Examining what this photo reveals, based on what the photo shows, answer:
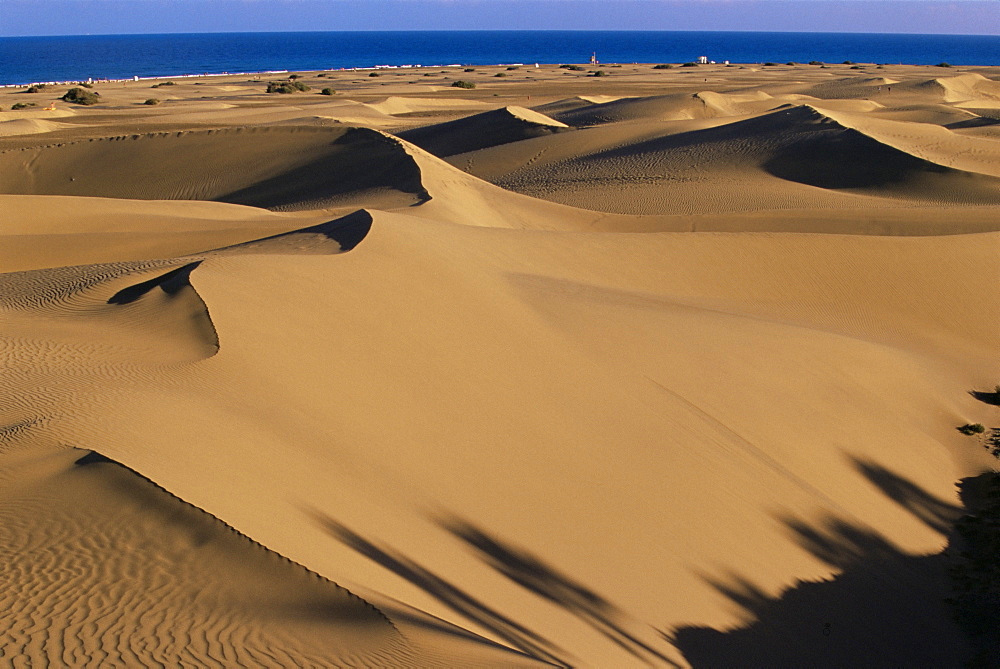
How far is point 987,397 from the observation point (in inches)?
452

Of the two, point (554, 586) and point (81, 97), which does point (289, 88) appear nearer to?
point (81, 97)

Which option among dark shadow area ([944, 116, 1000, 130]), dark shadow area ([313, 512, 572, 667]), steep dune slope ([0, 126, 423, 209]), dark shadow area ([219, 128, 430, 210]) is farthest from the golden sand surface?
dark shadow area ([944, 116, 1000, 130])

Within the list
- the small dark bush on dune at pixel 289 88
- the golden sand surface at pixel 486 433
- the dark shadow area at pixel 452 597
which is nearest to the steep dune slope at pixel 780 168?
the golden sand surface at pixel 486 433

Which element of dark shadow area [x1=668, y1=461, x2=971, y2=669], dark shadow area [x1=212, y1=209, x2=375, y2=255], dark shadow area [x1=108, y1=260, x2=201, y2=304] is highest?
dark shadow area [x1=108, y1=260, x2=201, y2=304]

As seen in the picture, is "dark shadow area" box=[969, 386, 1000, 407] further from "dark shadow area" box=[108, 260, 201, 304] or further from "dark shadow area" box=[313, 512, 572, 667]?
"dark shadow area" box=[108, 260, 201, 304]

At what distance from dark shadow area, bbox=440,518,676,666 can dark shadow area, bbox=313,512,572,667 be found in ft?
1.92

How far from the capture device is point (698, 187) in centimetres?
2197

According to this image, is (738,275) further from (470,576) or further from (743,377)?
(470,576)

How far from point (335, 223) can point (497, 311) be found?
13.3 feet

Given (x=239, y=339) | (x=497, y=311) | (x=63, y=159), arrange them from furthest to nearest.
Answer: (x=63, y=159)
(x=497, y=311)
(x=239, y=339)

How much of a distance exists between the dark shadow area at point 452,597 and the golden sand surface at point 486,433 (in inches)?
1.0

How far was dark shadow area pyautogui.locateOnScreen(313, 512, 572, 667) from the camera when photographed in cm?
472

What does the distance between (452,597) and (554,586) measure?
2.99 feet

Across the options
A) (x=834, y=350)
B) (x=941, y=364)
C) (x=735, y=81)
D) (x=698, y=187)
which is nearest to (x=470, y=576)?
(x=834, y=350)
